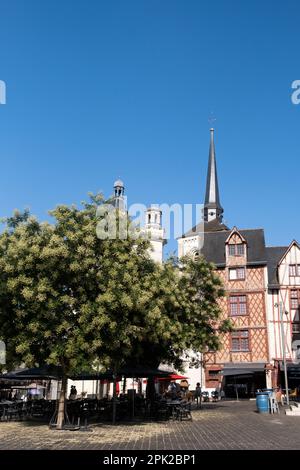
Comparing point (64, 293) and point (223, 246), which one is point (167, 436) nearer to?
point (64, 293)

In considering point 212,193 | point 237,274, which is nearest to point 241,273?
point 237,274

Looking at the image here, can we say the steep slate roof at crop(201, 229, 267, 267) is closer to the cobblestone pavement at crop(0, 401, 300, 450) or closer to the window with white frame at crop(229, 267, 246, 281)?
the window with white frame at crop(229, 267, 246, 281)

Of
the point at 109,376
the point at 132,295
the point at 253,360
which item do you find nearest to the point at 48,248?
the point at 132,295

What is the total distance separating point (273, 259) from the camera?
44.0 metres

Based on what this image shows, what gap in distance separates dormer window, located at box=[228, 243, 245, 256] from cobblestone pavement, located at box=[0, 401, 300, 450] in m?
22.3

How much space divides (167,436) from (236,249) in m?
28.2

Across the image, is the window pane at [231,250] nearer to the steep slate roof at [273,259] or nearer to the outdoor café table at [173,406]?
the steep slate roof at [273,259]

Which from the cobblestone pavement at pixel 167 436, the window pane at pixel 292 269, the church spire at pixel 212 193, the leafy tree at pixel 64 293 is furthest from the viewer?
the church spire at pixel 212 193

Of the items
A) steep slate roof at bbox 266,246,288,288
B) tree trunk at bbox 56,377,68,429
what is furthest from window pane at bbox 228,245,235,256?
tree trunk at bbox 56,377,68,429

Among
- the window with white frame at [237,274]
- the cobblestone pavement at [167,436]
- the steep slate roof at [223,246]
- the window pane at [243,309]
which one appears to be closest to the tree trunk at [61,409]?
the cobblestone pavement at [167,436]

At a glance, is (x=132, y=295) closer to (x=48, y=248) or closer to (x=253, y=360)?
(x=48, y=248)

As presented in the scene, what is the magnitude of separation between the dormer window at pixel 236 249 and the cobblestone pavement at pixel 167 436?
22.3 m

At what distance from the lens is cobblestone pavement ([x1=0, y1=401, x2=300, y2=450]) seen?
44.9 feet

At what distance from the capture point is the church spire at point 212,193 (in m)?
74.6
